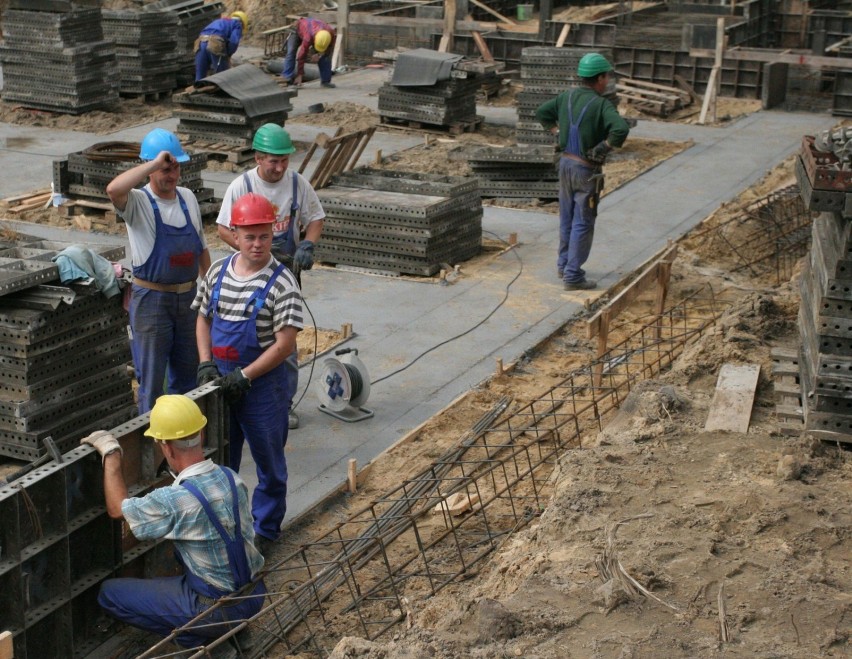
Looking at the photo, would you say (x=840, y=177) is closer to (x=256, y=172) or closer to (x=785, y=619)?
(x=785, y=619)

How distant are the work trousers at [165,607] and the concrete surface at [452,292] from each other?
1756mm

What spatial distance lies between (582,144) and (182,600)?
7.43m

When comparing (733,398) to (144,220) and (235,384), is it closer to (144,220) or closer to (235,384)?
(235,384)

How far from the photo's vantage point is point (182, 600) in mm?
6234

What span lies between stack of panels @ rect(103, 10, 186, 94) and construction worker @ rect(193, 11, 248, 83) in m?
0.73

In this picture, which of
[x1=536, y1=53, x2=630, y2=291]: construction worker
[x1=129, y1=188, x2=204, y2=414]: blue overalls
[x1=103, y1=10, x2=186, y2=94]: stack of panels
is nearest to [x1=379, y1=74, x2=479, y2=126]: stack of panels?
[x1=103, y1=10, x2=186, y2=94]: stack of panels

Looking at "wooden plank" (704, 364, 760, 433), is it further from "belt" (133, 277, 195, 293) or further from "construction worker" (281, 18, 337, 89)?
"construction worker" (281, 18, 337, 89)

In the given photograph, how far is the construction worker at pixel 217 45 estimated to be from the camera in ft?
73.1

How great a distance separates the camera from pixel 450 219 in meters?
13.5

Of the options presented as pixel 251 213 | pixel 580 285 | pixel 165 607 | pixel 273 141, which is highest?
pixel 273 141

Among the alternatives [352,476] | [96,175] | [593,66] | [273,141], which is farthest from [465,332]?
[96,175]

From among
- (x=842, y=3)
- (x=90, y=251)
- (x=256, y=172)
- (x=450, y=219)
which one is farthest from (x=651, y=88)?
(x=90, y=251)

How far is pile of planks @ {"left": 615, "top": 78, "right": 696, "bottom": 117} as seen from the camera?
74.2ft

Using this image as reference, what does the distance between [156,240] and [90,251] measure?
46 centimetres
